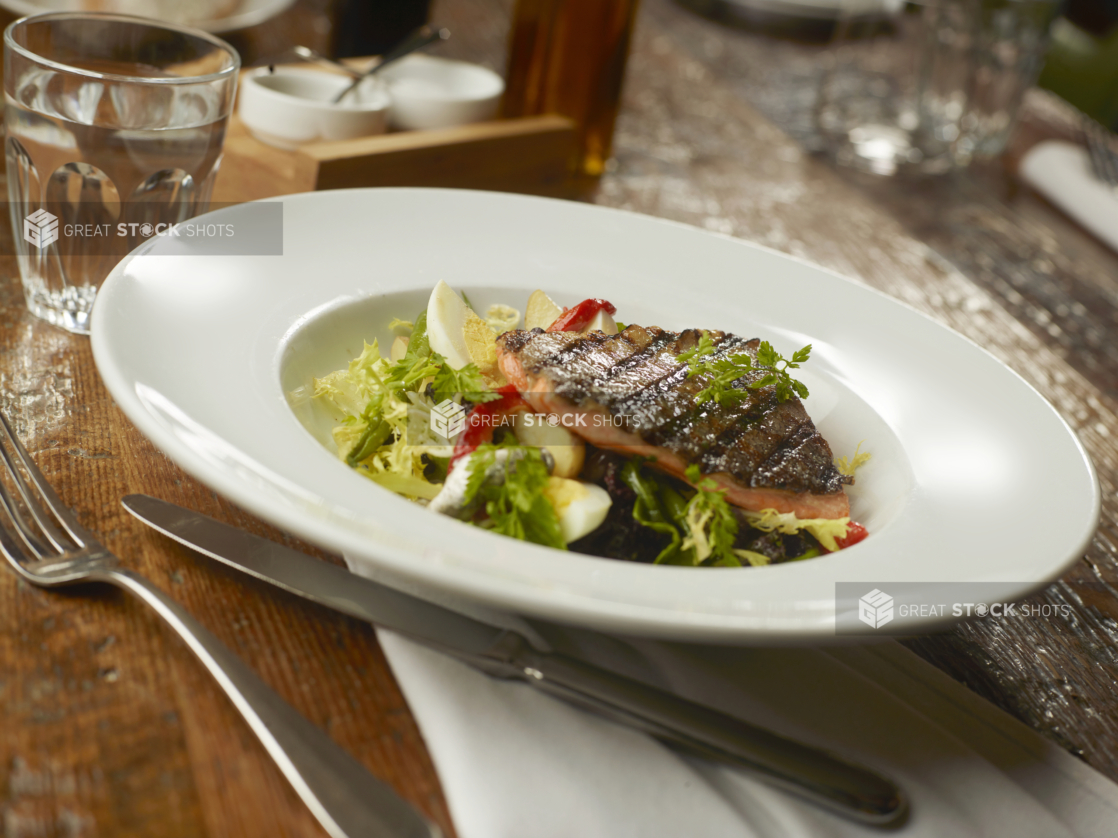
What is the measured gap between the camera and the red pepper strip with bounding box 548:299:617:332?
4.79ft

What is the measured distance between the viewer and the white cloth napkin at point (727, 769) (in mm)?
852

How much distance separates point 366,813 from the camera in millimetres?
766

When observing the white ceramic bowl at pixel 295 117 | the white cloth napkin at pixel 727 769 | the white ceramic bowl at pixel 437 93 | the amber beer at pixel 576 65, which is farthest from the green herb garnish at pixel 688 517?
the amber beer at pixel 576 65

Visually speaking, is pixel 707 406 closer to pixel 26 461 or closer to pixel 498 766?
pixel 498 766

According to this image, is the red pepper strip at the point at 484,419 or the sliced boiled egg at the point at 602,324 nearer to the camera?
the red pepper strip at the point at 484,419

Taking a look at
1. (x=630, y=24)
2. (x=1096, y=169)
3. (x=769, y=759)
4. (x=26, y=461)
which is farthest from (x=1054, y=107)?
(x=26, y=461)

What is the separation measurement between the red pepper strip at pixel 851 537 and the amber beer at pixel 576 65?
5.04ft

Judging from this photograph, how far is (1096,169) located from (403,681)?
3006 mm

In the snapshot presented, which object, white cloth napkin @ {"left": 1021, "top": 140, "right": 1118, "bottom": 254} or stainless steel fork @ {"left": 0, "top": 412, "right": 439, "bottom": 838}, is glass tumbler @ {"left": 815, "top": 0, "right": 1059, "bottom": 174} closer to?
white cloth napkin @ {"left": 1021, "top": 140, "right": 1118, "bottom": 254}

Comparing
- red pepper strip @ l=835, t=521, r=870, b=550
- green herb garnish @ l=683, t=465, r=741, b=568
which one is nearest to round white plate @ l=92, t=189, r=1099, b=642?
red pepper strip @ l=835, t=521, r=870, b=550

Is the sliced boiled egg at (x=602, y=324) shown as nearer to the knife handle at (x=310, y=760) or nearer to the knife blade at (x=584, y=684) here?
the knife blade at (x=584, y=684)

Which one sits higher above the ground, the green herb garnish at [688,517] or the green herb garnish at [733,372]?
the green herb garnish at [733,372]

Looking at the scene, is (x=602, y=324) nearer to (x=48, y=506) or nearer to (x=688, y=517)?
(x=688, y=517)

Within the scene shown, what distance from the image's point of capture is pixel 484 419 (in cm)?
122
